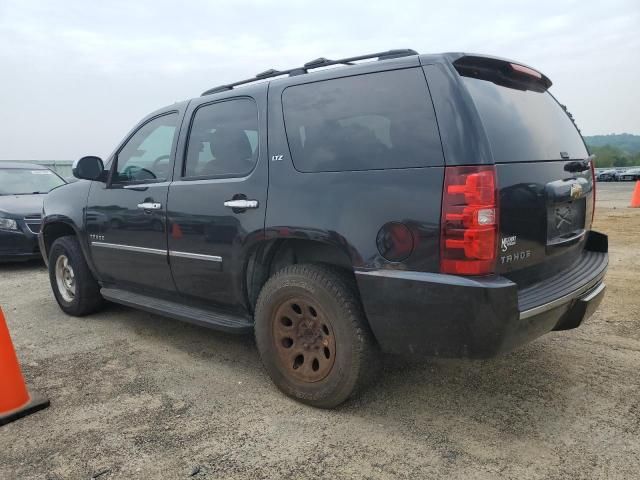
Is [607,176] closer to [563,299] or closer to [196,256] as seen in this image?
[563,299]

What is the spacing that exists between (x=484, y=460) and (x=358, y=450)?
593 millimetres

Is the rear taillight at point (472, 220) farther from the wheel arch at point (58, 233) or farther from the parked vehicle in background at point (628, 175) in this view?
the parked vehicle in background at point (628, 175)

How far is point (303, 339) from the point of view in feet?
9.45

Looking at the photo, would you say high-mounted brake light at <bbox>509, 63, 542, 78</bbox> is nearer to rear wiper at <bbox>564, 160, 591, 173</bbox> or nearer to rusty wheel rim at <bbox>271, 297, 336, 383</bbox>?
rear wiper at <bbox>564, 160, 591, 173</bbox>

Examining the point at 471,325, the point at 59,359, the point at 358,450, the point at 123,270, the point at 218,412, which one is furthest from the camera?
the point at 123,270

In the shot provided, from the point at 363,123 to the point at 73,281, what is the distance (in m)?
3.47

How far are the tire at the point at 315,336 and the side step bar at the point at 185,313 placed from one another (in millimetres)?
245

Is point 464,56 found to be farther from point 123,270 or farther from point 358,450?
point 123,270

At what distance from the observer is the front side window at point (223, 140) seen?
3.23m

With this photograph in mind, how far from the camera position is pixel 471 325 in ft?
7.47

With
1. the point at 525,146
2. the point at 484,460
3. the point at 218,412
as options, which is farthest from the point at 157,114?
the point at 484,460

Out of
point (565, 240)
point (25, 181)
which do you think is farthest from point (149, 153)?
point (25, 181)

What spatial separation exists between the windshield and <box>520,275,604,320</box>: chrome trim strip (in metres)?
8.06

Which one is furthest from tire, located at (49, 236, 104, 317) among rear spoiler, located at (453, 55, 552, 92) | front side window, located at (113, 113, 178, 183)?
rear spoiler, located at (453, 55, 552, 92)
